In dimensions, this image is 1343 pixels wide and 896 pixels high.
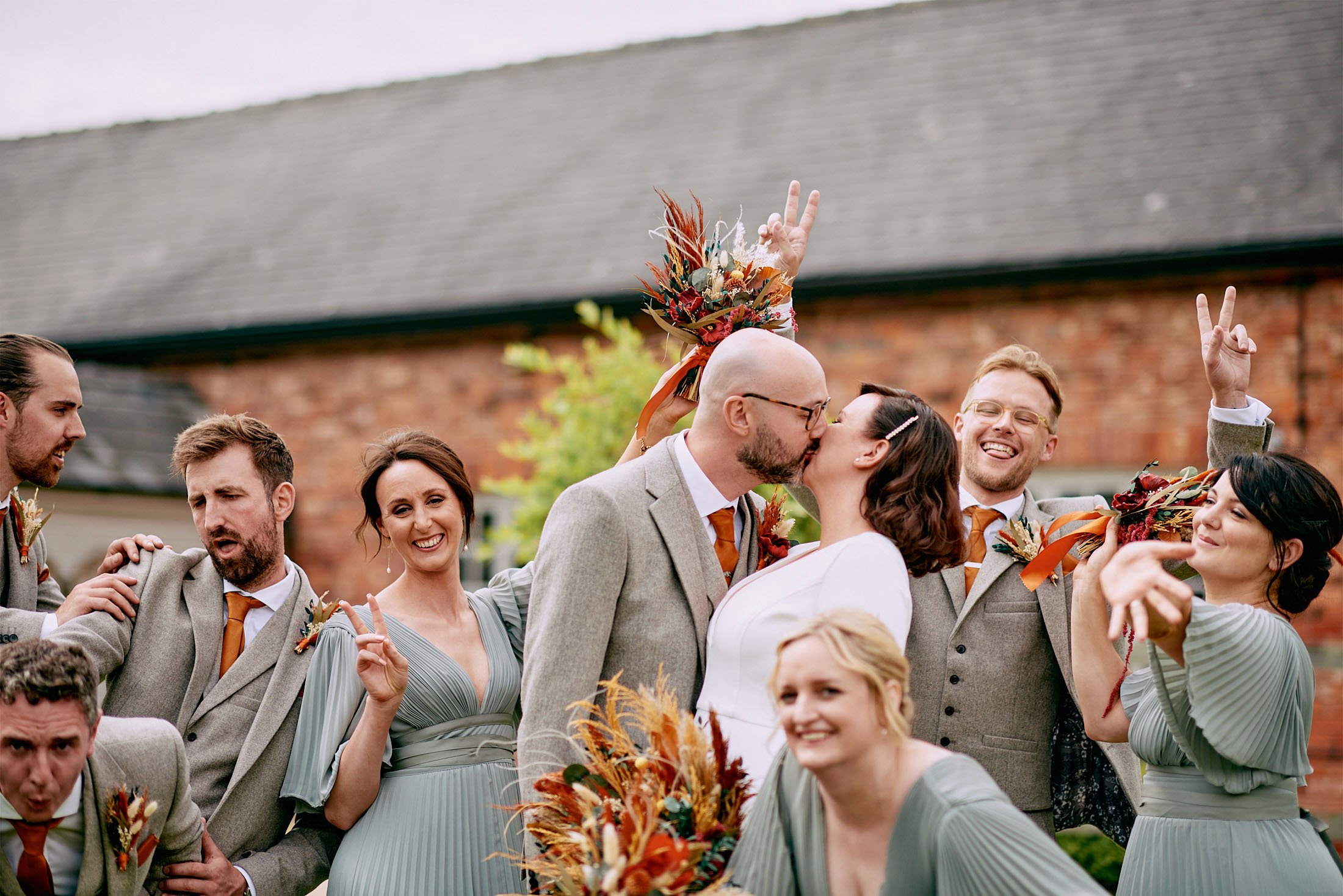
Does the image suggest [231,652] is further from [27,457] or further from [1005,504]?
[1005,504]

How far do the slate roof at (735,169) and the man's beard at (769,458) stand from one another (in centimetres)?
830

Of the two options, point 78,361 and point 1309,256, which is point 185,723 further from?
point 78,361

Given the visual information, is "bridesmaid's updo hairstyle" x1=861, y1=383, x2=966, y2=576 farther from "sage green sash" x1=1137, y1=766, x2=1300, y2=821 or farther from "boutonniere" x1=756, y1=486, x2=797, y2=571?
"sage green sash" x1=1137, y1=766, x2=1300, y2=821

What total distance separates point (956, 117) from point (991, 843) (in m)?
11.9

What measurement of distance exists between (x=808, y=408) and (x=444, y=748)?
1705 millimetres

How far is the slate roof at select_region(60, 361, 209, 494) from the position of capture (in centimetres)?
1251

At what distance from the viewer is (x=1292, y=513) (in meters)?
3.68

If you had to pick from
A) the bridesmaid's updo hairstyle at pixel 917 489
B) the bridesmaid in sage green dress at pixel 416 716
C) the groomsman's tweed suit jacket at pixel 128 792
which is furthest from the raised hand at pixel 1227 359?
the groomsman's tweed suit jacket at pixel 128 792

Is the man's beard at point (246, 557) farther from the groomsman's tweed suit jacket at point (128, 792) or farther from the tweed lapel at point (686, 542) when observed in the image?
the tweed lapel at point (686, 542)

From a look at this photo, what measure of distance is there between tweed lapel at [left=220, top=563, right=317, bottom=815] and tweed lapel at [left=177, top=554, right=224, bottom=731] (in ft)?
0.24

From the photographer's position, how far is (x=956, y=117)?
13492 millimetres

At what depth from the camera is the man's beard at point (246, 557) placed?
434cm

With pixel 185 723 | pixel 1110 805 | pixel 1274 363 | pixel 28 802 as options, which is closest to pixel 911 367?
pixel 1274 363

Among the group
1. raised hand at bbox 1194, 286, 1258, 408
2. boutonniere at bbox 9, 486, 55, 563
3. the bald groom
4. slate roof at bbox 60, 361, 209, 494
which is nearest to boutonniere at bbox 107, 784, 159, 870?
the bald groom
